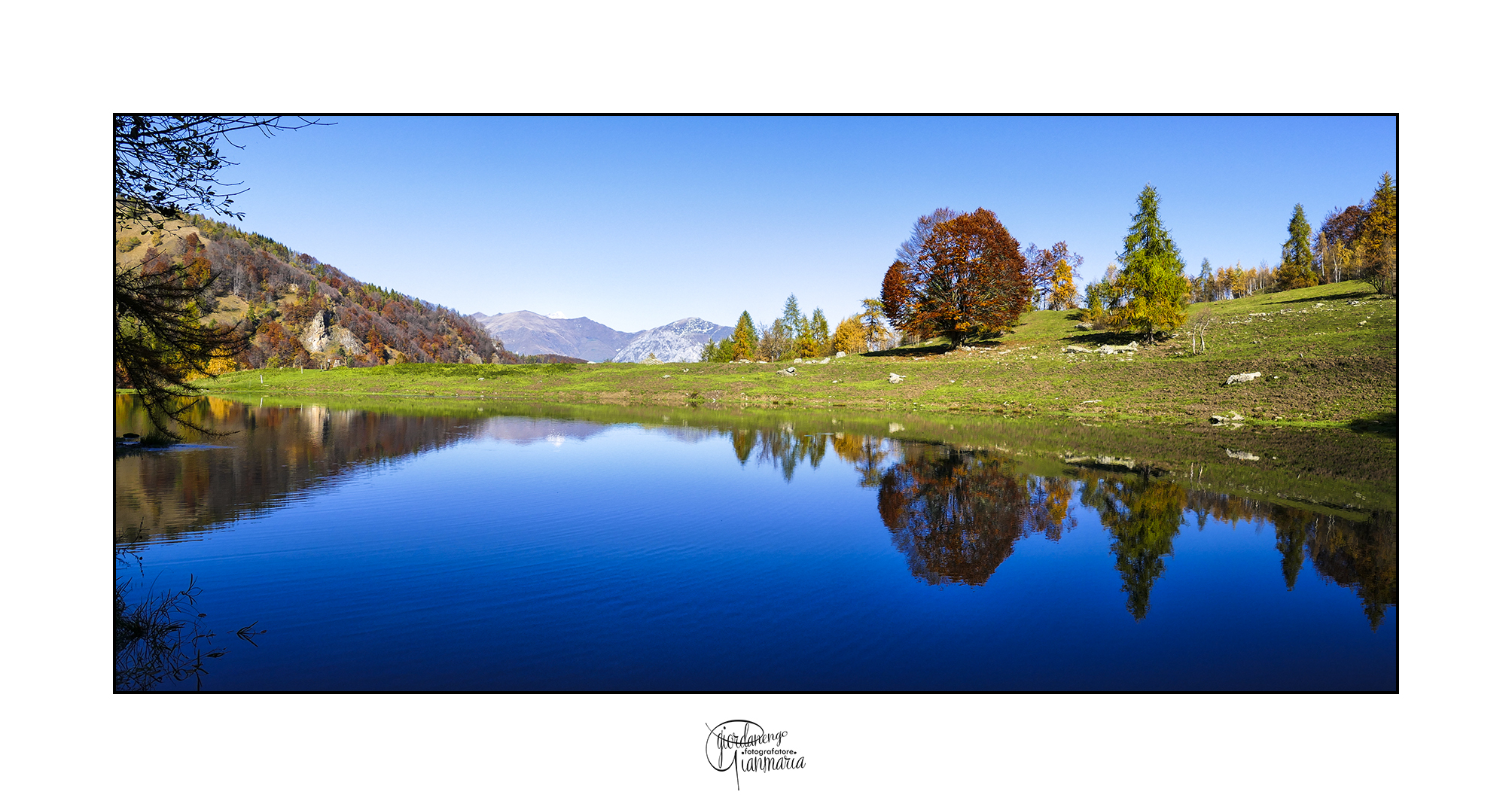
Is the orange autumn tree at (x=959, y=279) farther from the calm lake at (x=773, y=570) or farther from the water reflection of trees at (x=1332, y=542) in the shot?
the water reflection of trees at (x=1332, y=542)

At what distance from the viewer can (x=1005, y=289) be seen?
189 ft

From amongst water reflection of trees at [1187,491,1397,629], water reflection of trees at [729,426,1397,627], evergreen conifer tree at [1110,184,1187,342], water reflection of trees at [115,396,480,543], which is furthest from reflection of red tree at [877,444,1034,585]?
evergreen conifer tree at [1110,184,1187,342]

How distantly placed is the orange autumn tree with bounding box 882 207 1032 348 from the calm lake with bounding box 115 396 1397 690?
3809cm

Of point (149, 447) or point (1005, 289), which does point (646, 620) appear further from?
point (1005, 289)

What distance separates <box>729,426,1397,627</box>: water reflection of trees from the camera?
9.60 meters

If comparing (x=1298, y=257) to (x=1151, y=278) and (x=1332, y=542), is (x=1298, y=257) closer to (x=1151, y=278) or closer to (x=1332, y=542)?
(x=1151, y=278)

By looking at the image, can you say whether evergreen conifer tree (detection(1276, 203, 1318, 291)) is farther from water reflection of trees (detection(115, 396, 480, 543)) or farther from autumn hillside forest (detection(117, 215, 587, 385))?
autumn hillside forest (detection(117, 215, 587, 385))

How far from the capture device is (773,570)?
983 cm

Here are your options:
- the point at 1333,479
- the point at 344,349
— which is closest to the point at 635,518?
the point at 1333,479

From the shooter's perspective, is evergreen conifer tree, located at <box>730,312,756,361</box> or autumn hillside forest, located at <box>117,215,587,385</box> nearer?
autumn hillside forest, located at <box>117,215,587,385</box>

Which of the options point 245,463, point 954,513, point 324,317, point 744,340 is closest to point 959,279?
point 954,513

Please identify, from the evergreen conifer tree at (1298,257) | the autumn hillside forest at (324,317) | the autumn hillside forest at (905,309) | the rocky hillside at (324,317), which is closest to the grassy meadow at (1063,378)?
the autumn hillside forest at (905,309)

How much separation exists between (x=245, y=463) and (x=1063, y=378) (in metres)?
40.1

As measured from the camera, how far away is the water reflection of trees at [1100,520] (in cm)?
960
